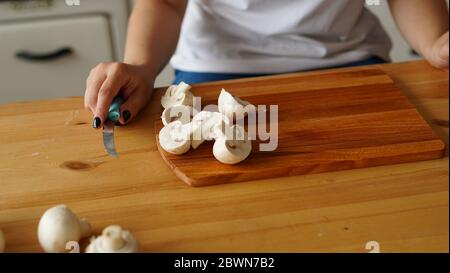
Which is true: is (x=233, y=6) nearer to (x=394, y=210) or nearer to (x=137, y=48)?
(x=137, y=48)

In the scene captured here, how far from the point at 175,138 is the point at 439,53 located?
1.10 ft

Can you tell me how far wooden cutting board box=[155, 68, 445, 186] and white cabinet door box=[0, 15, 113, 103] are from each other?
68 centimetres

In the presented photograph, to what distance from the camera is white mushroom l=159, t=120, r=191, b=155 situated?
0.54 meters

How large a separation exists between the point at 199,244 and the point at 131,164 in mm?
140

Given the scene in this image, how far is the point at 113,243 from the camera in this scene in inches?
16.1

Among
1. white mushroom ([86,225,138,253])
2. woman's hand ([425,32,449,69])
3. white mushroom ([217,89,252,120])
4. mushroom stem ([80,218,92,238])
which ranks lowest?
mushroom stem ([80,218,92,238])

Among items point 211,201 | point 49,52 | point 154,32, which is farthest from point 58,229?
point 49,52

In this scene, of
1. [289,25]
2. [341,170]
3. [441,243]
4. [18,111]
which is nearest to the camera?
[441,243]

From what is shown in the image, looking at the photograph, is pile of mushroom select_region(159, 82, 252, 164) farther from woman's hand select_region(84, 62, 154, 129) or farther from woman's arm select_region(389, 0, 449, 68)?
woman's arm select_region(389, 0, 449, 68)

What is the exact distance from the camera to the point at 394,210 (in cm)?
47

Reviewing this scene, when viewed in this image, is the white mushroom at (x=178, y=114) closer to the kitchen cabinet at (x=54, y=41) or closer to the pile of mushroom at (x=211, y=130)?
the pile of mushroom at (x=211, y=130)

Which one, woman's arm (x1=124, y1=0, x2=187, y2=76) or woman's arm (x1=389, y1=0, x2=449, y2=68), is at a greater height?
woman's arm (x1=389, y1=0, x2=449, y2=68)

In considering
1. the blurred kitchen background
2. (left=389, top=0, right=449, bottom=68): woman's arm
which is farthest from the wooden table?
the blurred kitchen background

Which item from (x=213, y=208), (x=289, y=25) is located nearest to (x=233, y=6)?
(x=289, y=25)
